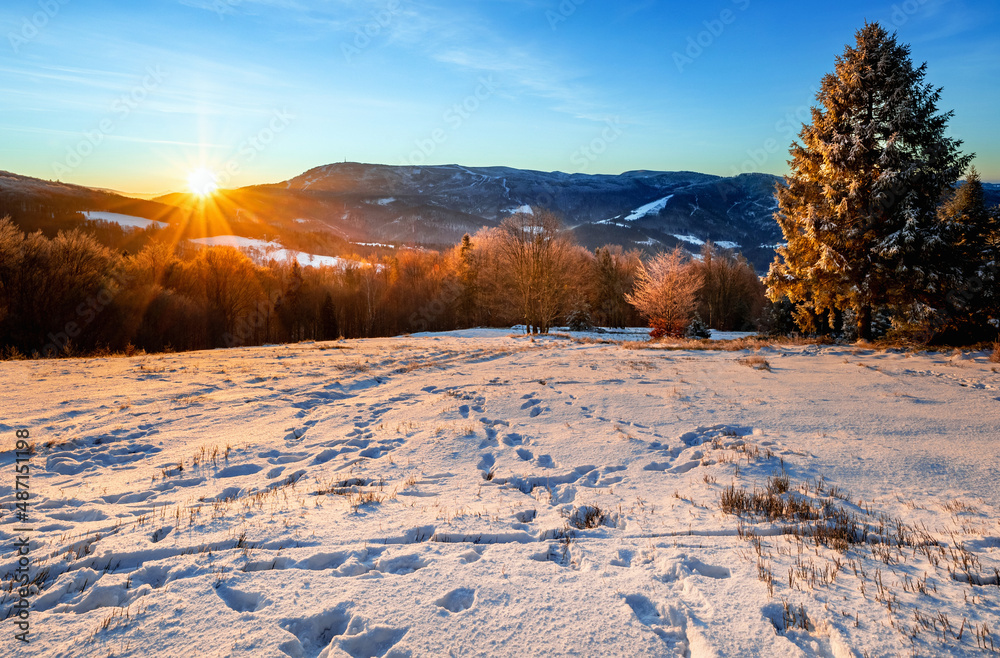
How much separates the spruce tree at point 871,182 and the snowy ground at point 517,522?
700 cm

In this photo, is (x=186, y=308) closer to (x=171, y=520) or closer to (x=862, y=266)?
(x=171, y=520)

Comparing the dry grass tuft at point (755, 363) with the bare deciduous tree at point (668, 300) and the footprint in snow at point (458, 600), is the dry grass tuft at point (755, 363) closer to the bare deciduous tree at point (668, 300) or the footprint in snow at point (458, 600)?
the footprint in snow at point (458, 600)

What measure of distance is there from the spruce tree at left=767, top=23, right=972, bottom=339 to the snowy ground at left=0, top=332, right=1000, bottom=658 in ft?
23.0

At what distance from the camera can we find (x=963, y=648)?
275cm

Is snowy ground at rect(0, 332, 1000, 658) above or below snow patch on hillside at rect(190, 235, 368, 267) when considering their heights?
below

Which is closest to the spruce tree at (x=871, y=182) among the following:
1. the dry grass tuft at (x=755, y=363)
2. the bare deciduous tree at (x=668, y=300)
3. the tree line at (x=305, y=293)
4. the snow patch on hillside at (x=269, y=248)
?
the dry grass tuft at (x=755, y=363)

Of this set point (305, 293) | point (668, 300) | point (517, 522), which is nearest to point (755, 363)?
point (517, 522)

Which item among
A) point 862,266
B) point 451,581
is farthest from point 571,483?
point 862,266

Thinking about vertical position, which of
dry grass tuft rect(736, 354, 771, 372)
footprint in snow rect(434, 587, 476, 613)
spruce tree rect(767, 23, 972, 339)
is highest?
spruce tree rect(767, 23, 972, 339)

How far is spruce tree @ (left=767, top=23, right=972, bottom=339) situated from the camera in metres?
16.0

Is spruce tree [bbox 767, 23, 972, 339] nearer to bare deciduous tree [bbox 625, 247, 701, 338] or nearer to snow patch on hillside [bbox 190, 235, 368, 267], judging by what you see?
bare deciduous tree [bbox 625, 247, 701, 338]

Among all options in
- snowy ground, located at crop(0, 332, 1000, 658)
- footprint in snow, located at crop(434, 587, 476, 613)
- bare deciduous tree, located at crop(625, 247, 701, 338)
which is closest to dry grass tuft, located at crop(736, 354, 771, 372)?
snowy ground, located at crop(0, 332, 1000, 658)

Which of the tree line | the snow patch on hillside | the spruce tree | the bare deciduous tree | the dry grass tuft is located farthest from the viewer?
the snow patch on hillside

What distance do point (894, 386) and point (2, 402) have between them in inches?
782
